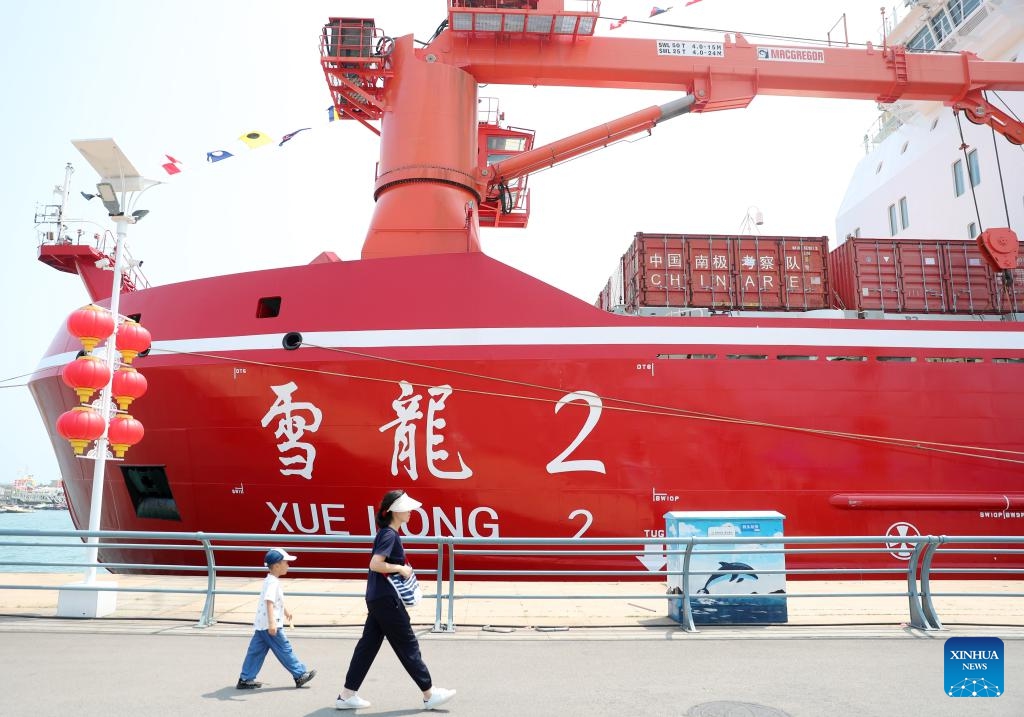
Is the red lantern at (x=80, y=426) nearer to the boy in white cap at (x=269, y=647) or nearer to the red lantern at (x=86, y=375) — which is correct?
the red lantern at (x=86, y=375)

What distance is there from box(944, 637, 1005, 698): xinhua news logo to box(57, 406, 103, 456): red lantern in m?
8.24

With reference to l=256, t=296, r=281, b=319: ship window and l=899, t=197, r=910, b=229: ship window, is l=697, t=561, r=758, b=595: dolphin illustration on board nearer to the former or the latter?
l=256, t=296, r=281, b=319: ship window

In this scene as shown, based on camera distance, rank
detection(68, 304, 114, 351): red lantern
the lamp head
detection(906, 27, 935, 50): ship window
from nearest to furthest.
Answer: detection(68, 304, 114, 351): red lantern
the lamp head
detection(906, 27, 935, 50): ship window

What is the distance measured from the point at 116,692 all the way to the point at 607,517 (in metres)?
6.59

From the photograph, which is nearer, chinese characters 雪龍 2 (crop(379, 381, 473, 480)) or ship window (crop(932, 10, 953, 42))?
chinese characters 雪龍 2 (crop(379, 381, 473, 480))

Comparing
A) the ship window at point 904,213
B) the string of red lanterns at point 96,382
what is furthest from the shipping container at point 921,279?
the string of red lanterns at point 96,382

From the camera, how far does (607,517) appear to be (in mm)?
9906

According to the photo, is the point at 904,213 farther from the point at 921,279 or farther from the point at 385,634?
the point at 385,634

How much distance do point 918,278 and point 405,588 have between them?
36.4 feet

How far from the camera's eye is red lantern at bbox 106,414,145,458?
8289 millimetres

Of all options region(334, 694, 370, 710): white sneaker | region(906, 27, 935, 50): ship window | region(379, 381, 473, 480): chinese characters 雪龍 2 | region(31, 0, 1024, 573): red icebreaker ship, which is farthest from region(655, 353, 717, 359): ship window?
region(906, 27, 935, 50): ship window

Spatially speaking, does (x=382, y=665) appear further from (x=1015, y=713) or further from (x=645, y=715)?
(x=1015, y=713)

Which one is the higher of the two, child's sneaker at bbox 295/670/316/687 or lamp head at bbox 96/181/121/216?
lamp head at bbox 96/181/121/216

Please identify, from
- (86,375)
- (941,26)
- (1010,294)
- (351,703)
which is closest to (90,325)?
(86,375)
